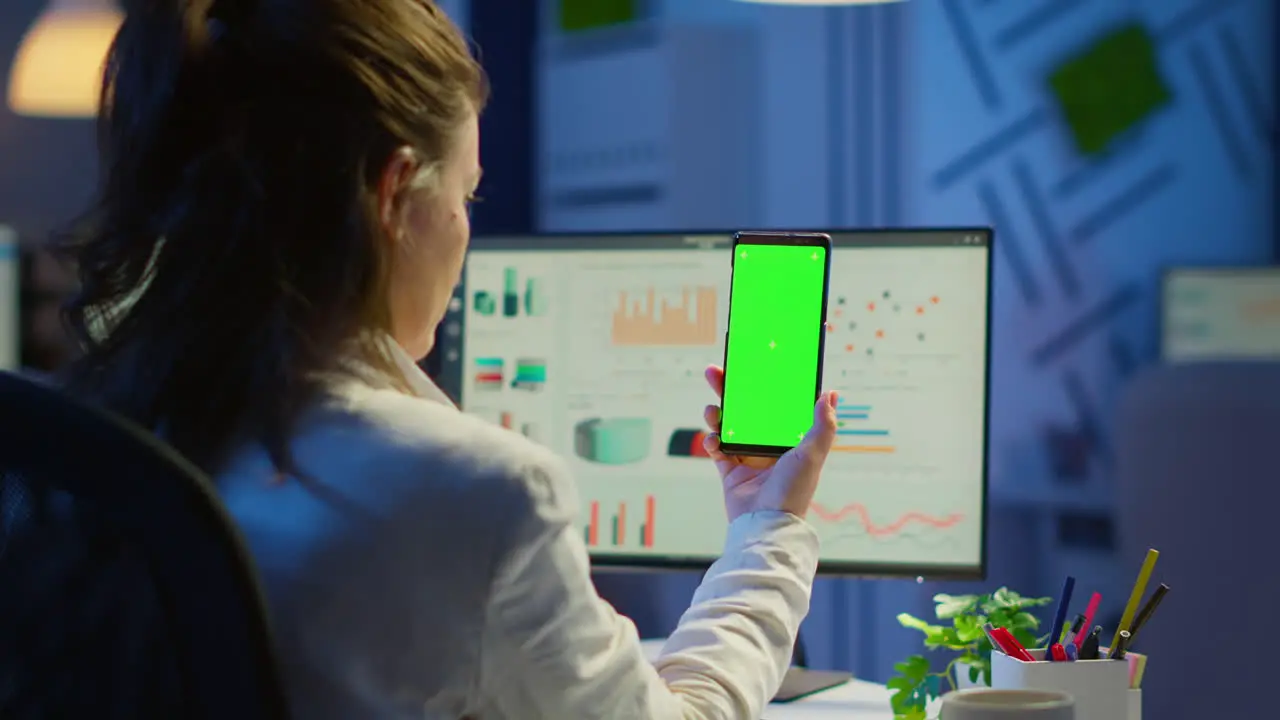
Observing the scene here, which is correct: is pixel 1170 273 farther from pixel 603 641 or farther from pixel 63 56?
pixel 603 641

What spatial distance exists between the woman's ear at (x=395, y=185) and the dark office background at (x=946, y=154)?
221 centimetres

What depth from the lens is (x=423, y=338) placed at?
3.12 ft

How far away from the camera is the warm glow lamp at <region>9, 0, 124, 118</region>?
3.36m

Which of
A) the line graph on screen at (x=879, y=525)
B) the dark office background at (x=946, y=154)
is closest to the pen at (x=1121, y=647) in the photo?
the line graph on screen at (x=879, y=525)

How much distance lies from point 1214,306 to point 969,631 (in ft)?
9.41

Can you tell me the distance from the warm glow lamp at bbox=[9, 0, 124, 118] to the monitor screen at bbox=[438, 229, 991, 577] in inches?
85.9

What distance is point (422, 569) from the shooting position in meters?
0.75

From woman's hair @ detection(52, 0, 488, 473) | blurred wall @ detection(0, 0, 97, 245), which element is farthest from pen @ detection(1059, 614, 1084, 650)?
blurred wall @ detection(0, 0, 97, 245)

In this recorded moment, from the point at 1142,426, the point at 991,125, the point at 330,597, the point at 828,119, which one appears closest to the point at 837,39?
the point at 828,119

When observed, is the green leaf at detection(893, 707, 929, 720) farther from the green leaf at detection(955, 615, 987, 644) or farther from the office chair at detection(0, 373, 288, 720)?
the office chair at detection(0, 373, 288, 720)

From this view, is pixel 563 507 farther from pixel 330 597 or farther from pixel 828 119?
pixel 828 119

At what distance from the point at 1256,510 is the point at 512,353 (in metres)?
0.80

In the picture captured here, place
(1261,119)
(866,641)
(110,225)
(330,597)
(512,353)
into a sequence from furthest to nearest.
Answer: (1261,119) → (866,641) → (512,353) → (110,225) → (330,597)

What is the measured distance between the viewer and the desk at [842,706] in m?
1.32
